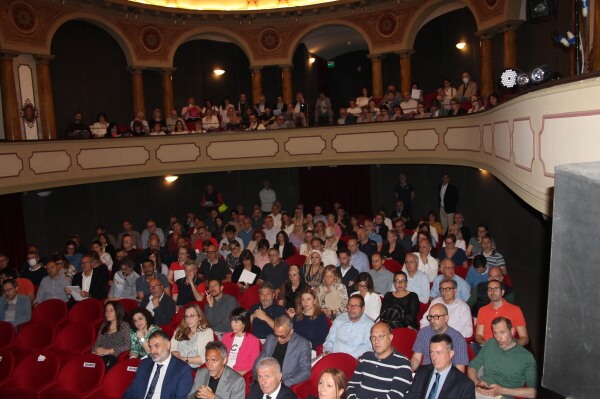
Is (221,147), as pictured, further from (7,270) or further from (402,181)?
(7,270)

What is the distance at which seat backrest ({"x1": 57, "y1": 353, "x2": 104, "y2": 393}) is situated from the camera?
5.17 metres

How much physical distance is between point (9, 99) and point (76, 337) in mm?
7257

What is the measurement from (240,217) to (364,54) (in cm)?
906

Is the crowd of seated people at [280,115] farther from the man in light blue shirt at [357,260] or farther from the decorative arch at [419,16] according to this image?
the man in light blue shirt at [357,260]

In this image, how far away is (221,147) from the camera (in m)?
13.1

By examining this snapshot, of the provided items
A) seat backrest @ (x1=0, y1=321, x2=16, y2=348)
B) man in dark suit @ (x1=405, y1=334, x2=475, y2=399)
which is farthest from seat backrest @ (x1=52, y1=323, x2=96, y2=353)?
man in dark suit @ (x1=405, y1=334, x2=475, y2=399)

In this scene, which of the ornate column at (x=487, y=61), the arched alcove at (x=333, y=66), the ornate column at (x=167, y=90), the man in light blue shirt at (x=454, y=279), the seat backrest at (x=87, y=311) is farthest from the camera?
the arched alcove at (x=333, y=66)

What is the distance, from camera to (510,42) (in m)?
11.2

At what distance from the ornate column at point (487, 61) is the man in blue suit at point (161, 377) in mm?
9822

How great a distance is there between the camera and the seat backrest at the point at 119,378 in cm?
499

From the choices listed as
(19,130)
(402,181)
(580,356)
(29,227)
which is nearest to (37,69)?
(19,130)

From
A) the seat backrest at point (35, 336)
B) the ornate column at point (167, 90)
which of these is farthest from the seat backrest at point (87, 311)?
the ornate column at point (167, 90)

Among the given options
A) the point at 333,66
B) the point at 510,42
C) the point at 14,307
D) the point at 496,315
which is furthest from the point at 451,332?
the point at 333,66

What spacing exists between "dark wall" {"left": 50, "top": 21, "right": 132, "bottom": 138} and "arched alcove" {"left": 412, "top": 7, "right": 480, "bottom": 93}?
823 centimetres
